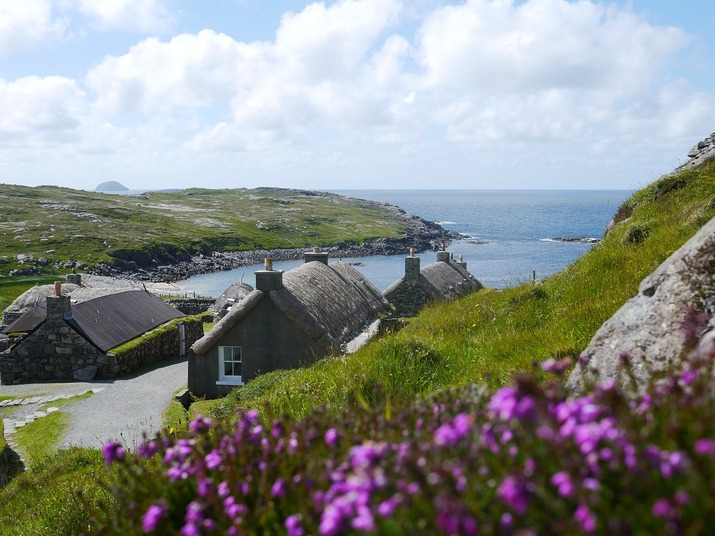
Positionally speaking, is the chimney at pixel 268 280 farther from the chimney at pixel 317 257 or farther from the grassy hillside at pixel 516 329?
the grassy hillside at pixel 516 329

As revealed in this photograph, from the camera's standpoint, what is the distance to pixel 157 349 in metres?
35.8

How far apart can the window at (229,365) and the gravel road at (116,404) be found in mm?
2470

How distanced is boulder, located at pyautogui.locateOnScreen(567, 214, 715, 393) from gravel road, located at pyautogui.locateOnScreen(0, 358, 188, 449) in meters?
13.6

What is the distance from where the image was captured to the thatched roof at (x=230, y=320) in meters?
23.5

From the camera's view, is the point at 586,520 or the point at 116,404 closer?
the point at 586,520

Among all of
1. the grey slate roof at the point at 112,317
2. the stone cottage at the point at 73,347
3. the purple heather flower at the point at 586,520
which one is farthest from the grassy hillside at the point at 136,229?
the purple heather flower at the point at 586,520

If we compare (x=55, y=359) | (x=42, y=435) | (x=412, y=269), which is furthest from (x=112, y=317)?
(x=412, y=269)

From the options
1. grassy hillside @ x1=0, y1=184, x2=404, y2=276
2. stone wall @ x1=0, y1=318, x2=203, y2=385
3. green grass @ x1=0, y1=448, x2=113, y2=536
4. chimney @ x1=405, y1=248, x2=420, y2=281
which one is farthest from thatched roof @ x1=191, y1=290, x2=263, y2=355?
grassy hillside @ x1=0, y1=184, x2=404, y2=276

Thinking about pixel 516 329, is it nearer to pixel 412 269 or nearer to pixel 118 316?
pixel 412 269

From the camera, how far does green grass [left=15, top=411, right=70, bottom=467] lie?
19.2m

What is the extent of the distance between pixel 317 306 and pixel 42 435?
1000 cm

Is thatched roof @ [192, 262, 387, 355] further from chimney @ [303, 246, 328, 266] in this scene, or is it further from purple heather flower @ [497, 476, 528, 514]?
purple heather flower @ [497, 476, 528, 514]

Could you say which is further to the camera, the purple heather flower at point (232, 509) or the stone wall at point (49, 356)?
the stone wall at point (49, 356)

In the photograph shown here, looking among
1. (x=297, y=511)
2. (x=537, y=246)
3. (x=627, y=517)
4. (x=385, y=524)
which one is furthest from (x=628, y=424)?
(x=537, y=246)
